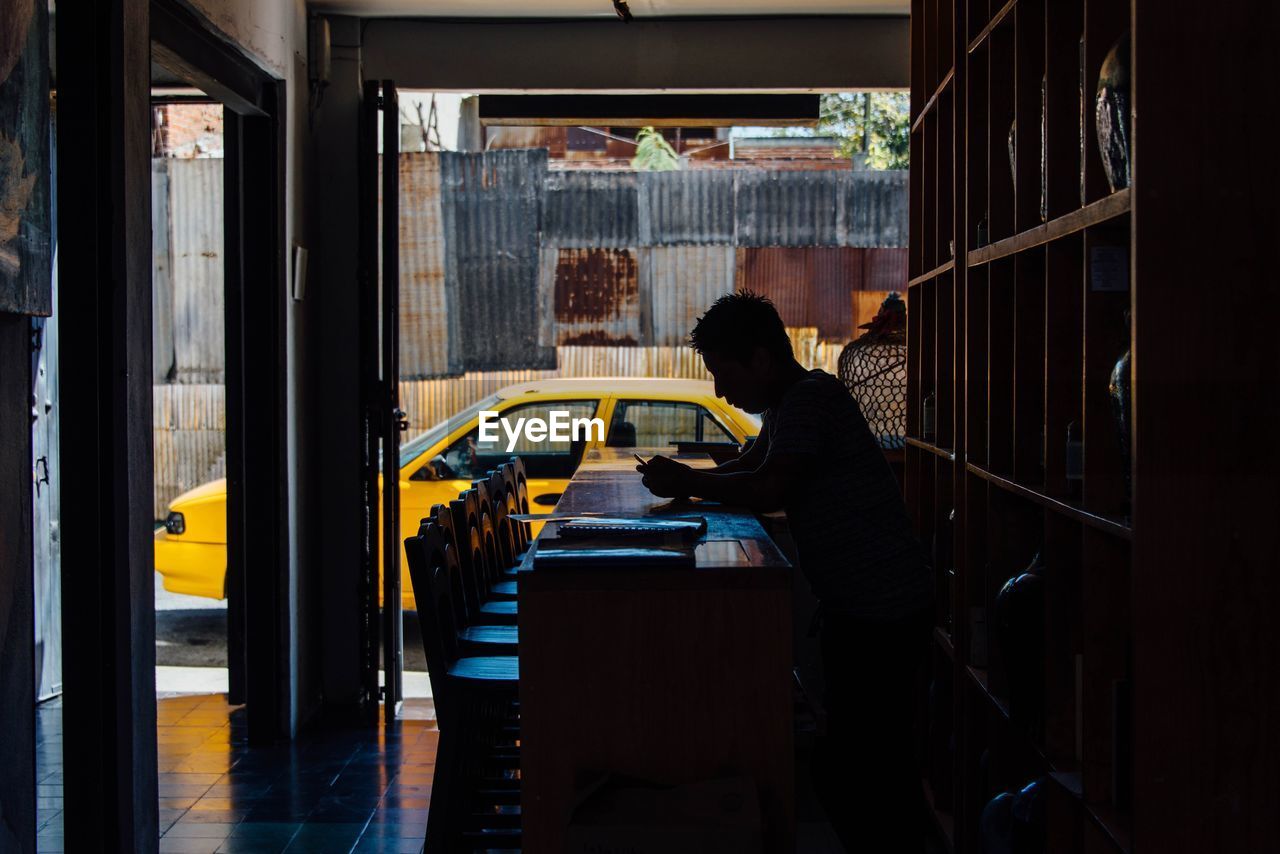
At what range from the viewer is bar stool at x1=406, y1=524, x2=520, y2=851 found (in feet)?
9.57

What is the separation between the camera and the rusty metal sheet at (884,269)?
853cm

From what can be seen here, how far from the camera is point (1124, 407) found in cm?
203

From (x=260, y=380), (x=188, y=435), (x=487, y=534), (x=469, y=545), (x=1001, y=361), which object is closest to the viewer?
(x=1001, y=361)

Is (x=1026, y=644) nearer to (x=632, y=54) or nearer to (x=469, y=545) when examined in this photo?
(x=469, y=545)

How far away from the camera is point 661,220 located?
8.43 meters

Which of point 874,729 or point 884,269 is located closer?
point 874,729

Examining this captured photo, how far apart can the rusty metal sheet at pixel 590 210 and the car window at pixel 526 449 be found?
7.67 ft

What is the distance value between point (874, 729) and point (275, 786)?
2367 millimetres

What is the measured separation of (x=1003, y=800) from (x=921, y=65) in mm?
2463

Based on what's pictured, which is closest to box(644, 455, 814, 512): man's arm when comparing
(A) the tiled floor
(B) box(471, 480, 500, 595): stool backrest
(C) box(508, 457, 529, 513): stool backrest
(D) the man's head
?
(D) the man's head

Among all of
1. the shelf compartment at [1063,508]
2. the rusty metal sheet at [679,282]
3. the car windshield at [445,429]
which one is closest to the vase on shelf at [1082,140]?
the shelf compartment at [1063,508]

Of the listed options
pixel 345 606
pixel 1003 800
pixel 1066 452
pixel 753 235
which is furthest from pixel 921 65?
pixel 753 235

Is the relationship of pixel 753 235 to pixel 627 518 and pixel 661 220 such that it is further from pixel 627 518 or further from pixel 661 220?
pixel 627 518

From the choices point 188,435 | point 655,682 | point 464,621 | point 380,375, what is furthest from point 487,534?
point 188,435
